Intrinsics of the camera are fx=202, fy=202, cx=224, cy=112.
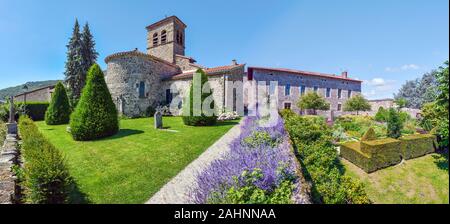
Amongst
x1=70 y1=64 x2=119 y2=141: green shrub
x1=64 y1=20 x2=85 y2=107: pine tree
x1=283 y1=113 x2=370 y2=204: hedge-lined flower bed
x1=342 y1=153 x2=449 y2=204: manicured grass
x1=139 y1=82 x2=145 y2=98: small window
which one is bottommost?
x1=342 y1=153 x2=449 y2=204: manicured grass

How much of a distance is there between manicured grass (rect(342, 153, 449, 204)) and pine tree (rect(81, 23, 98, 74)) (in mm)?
30770

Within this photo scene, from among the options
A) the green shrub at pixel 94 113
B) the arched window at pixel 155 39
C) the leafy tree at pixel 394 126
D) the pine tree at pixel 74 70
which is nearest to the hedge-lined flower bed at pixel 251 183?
the green shrub at pixel 94 113

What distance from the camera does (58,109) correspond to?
52.6ft

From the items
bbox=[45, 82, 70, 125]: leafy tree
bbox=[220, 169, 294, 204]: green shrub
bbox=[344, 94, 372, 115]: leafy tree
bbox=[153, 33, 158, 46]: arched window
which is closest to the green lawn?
bbox=[220, 169, 294, 204]: green shrub

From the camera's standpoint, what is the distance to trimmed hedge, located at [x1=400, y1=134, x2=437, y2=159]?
9.80 meters

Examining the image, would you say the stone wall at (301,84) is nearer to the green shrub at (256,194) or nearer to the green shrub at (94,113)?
the green shrub at (94,113)

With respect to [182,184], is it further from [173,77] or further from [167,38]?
[167,38]

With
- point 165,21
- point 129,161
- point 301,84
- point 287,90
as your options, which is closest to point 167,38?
point 165,21

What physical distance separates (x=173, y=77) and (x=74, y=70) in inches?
596

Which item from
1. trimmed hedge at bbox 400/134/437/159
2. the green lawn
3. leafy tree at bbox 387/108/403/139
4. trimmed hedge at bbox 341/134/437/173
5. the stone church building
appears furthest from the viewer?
the stone church building

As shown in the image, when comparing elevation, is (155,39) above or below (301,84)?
above

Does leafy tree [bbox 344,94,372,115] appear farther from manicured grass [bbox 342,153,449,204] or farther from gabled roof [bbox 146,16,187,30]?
gabled roof [bbox 146,16,187,30]

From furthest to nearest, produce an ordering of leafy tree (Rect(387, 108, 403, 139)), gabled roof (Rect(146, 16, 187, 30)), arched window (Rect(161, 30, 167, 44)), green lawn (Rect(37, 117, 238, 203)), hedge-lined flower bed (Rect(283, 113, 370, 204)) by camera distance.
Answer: arched window (Rect(161, 30, 167, 44)), gabled roof (Rect(146, 16, 187, 30)), leafy tree (Rect(387, 108, 403, 139)), hedge-lined flower bed (Rect(283, 113, 370, 204)), green lawn (Rect(37, 117, 238, 203))
